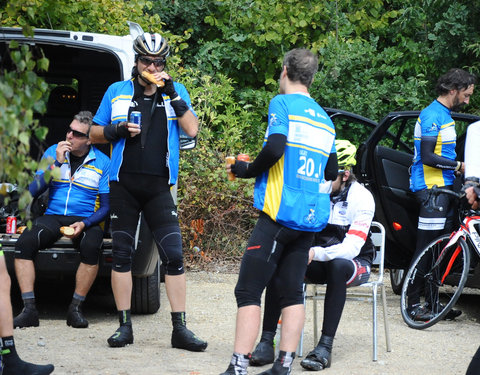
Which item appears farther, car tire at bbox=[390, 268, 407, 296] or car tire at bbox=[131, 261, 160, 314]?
car tire at bbox=[390, 268, 407, 296]

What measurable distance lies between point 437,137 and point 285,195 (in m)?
2.88

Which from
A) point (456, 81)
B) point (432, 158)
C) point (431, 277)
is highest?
point (456, 81)

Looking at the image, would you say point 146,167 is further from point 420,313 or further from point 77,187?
point 420,313

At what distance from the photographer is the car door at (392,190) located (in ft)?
25.4

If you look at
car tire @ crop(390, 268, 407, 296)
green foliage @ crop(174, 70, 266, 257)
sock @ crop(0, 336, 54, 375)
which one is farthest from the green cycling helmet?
green foliage @ crop(174, 70, 266, 257)

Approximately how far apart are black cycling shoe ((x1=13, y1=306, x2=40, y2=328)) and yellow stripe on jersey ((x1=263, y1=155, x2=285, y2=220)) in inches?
94.3

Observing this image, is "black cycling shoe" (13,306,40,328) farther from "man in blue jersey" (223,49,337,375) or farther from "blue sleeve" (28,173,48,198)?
"man in blue jersey" (223,49,337,375)

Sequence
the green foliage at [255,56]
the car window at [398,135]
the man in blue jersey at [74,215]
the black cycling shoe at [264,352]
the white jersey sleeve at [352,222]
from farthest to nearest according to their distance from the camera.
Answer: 1. the green foliage at [255,56]
2. the car window at [398,135]
3. the man in blue jersey at [74,215]
4. the white jersey sleeve at [352,222]
5. the black cycling shoe at [264,352]

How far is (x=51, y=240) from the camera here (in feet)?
21.9

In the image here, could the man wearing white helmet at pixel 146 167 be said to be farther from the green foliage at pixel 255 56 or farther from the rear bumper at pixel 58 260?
the green foliage at pixel 255 56

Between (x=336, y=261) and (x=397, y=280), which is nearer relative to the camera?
(x=336, y=261)

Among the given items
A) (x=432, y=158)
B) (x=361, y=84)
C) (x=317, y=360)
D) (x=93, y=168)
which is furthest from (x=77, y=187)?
(x=361, y=84)

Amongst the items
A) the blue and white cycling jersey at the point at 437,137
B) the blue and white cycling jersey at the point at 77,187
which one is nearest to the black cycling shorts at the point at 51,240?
the blue and white cycling jersey at the point at 77,187

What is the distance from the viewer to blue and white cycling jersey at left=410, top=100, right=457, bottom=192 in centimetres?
729
